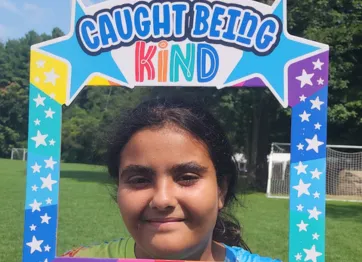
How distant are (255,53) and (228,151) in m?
0.38

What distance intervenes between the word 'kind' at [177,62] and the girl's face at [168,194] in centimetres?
29

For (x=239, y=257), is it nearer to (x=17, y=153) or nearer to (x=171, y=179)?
(x=171, y=179)

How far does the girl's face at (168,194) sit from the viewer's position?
1.47 metres

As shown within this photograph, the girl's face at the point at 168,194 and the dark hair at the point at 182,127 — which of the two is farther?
the dark hair at the point at 182,127

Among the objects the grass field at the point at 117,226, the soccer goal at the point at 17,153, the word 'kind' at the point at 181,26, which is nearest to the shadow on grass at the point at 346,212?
the grass field at the point at 117,226

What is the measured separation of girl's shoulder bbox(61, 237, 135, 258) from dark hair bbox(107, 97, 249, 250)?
0.26m

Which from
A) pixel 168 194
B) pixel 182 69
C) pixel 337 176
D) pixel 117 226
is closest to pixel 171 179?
pixel 168 194

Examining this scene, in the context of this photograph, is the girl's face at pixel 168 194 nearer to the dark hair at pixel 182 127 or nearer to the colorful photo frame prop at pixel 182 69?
the dark hair at pixel 182 127

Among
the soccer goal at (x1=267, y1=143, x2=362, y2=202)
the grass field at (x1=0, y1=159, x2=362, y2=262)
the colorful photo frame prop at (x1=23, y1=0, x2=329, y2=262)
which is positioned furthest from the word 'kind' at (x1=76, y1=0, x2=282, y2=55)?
the soccer goal at (x1=267, y1=143, x2=362, y2=202)

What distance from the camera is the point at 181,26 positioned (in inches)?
70.3

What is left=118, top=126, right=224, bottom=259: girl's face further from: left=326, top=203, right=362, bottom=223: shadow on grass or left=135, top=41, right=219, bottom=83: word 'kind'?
left=326, top=203, right=362, bottom=223: shadow on grass

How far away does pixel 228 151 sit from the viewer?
181 centimetres

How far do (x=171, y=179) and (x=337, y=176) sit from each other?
15474mm

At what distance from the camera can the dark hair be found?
1.62 metres
